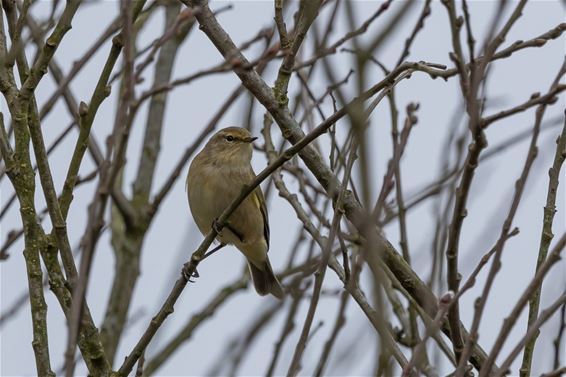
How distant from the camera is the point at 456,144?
5430 mm

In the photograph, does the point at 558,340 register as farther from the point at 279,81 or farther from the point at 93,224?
the point at 93,224

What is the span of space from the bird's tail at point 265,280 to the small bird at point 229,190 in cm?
26

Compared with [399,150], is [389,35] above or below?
below

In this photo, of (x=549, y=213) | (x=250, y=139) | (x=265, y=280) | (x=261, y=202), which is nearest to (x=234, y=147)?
(x=250, y=139)

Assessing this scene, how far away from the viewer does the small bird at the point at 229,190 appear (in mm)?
6980

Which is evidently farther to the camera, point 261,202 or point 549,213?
point 261,202

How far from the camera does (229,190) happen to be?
700 centimetres

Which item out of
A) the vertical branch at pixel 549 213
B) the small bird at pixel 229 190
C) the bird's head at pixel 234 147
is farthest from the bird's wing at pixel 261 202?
the vertical branch at pixel 549 213

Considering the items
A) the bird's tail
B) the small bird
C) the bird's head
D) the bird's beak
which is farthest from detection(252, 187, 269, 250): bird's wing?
the bird's tail

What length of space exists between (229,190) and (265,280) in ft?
4.76

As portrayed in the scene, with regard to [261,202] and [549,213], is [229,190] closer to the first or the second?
[261,202]

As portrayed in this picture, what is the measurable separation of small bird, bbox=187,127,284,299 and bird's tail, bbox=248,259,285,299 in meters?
0.26

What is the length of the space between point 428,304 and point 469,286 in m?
0.90

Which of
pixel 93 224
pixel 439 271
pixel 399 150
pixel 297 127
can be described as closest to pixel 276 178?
Answer: pixel 297 127
